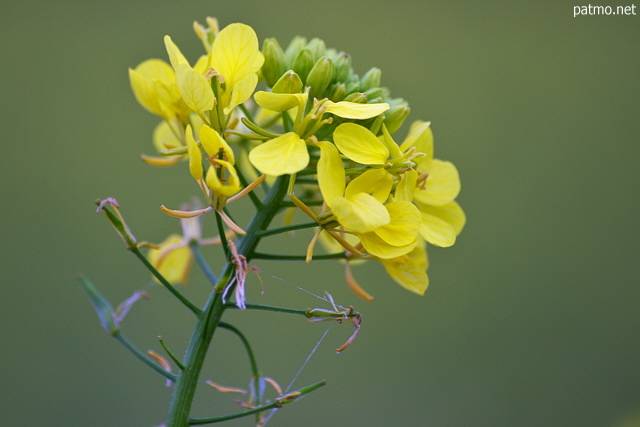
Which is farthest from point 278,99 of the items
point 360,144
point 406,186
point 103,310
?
point 103,310

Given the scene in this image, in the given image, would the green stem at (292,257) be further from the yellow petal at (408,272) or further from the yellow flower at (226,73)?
the yellow flower at (226,73)

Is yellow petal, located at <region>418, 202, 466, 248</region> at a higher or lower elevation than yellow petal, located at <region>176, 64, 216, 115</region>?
lower

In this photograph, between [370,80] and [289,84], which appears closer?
[289,84]

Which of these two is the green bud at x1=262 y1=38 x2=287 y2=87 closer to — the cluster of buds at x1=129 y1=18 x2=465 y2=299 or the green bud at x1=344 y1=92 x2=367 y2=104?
the cluster of buds at x1=129 y1=18 x2=465 y2=299

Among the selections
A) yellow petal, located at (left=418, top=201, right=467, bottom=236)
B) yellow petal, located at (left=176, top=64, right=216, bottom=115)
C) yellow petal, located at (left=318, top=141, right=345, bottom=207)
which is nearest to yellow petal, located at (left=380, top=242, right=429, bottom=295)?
yellow petal, located at (left=418, top=201, right=467, bottom=236)

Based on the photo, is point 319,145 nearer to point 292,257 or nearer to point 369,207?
point 369,207
